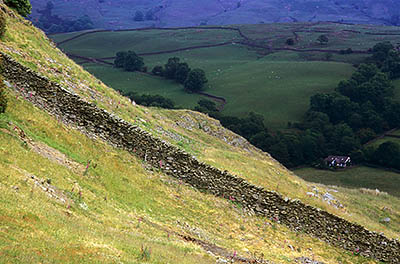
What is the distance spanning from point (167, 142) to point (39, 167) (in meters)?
10.5

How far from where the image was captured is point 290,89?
134000mm

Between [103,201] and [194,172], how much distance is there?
9059mm

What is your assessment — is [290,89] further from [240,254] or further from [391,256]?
[240,254]

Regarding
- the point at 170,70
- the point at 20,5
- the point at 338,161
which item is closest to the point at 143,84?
the point at 170,70

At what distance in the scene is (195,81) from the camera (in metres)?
138

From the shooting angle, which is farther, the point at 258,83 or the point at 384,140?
the point at 258,83

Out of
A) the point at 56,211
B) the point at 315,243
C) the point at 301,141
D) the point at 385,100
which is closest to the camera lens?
the point at 56,211

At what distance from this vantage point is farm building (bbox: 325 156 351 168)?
310ft

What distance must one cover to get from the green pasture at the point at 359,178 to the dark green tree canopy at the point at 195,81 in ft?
197

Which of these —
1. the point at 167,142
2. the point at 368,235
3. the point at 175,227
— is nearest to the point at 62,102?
the point at 167,142

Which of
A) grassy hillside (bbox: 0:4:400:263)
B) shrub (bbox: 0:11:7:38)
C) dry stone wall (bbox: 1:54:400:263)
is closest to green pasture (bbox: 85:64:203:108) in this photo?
grassy hillside (bbox: 0:4:400:263)

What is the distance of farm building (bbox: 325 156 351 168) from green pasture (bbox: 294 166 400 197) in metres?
4.01

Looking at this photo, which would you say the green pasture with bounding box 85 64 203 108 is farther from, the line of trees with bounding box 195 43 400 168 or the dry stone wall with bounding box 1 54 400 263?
the dry stone wall with bounding box 1 54 400 263

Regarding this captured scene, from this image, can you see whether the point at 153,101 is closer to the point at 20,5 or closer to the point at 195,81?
the point at 195,81
